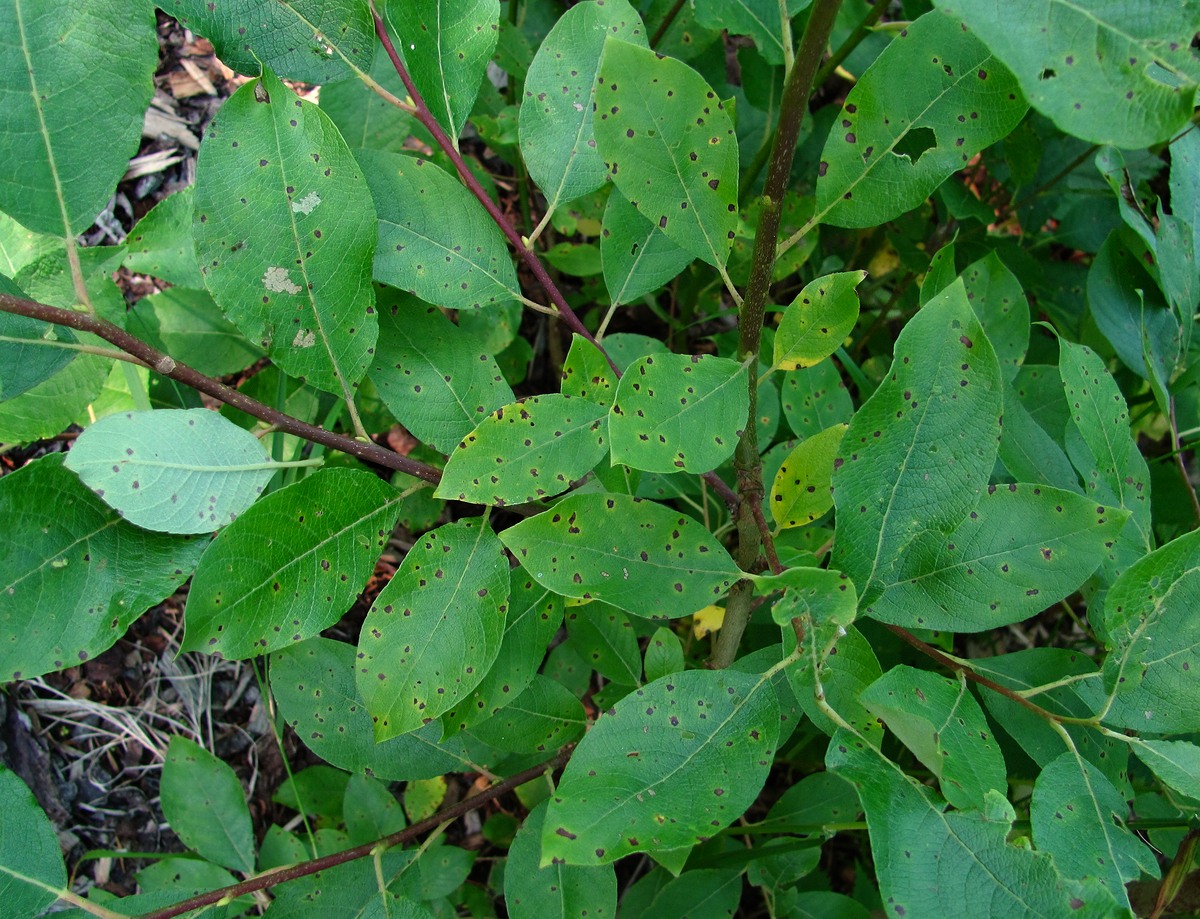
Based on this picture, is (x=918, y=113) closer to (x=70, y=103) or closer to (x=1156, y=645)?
(x=1156, y=645)

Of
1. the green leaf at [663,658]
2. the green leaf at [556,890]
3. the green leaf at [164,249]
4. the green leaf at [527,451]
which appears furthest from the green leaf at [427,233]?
the green leaf at [556,890]

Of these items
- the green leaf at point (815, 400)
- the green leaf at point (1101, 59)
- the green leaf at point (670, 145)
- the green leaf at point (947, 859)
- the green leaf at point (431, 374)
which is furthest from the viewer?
the green leaf at point (815, 400)

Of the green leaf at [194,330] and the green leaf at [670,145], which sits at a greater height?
the green leaf at [670,145]

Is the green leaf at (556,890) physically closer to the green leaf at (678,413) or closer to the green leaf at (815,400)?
the green leaf at (678,413)

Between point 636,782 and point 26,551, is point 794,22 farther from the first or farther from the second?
point 26,551

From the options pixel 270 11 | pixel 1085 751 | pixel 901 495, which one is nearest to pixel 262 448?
pixel 270 11

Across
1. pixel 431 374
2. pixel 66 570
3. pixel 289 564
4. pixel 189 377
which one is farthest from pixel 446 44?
pixel 66 570
